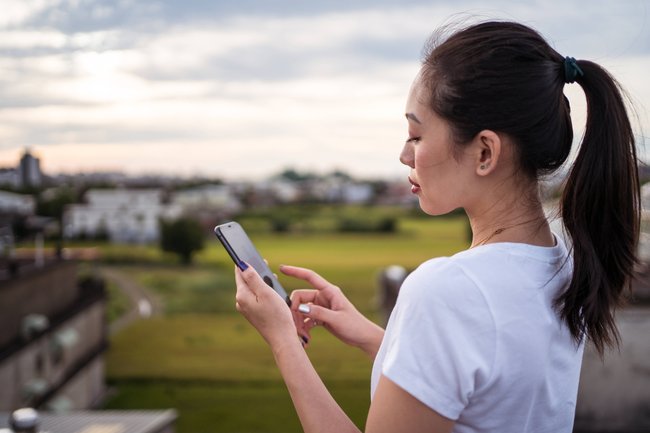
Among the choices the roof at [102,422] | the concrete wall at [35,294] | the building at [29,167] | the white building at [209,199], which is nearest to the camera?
the roof at [102,422]

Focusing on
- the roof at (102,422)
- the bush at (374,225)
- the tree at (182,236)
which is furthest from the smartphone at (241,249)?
the bush at (374,225)

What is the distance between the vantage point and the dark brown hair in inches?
29.0

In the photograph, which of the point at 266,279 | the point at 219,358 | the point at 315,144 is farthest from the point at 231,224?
the point at 219,358

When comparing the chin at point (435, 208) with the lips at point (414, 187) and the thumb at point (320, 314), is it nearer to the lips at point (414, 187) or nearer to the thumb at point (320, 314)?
the lips at point (414, 187)

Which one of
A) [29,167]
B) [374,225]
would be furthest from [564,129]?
[374,225]

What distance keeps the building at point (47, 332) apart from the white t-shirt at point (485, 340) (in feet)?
47.3

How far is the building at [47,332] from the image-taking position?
1429 centimetres

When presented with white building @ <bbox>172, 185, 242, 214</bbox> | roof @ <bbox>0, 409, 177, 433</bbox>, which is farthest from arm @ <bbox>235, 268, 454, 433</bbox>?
white building @ <bbox>172, 185, 242, 214</bbox>

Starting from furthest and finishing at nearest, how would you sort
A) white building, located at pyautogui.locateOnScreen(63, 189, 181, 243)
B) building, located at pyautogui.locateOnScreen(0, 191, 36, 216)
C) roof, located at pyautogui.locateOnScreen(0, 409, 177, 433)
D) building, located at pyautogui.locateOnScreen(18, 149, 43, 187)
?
white building, located at pyautogui.locateOnScreen(63, 189, 181, 243) < building, located at pyautogui.locateOnScreen(0, 191, 36, 216) < building, located at pyautogui.locateOnScreen(18, 149, 43, 187) < roof, located at pyautogui.locateOnScreen(0, 409, 177, 433)

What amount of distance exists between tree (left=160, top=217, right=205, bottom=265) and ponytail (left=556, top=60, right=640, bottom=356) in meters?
26.6

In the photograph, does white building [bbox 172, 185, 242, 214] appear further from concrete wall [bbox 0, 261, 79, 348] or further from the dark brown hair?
the dark brown hair

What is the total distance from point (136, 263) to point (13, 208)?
11.8 metres

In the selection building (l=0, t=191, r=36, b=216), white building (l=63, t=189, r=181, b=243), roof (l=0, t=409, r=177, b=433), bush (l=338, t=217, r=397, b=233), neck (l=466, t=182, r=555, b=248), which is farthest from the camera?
bush (l=338, t=217, r=397, b=233)

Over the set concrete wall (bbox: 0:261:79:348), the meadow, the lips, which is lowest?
the meadow
